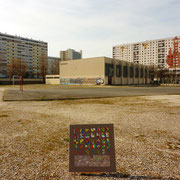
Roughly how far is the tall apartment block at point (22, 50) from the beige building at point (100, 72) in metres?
42.4

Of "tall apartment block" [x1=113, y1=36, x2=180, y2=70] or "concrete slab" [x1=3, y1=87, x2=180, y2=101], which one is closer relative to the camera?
"concrete slab" [x1=3, y1=87, x2=180, y2=101]

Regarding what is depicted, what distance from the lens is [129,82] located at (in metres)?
68.2

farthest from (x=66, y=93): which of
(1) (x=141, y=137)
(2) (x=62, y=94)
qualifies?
(1) (x=141, y=137)

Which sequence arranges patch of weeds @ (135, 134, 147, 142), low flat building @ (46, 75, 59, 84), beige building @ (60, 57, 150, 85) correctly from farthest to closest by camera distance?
low flat building @ (46, 75, 59, 84) → beige building @ (60, 57, 150, 85) → patch of weeds @ (135, 134, 147, 142)

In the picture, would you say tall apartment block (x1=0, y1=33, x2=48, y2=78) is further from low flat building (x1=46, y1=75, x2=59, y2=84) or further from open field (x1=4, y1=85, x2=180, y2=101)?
open field (x1=4, y1=85, x2=180, y2=101)

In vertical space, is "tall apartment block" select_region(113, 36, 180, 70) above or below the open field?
above

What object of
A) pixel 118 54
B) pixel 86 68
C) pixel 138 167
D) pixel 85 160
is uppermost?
pixel 118 54

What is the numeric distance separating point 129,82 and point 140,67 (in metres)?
12.7

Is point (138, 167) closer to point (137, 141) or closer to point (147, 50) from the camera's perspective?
point (137, 141)

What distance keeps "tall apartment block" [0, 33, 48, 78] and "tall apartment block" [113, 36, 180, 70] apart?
7306 centimetres

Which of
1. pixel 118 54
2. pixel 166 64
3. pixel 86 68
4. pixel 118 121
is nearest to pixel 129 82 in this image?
pixel 86 68

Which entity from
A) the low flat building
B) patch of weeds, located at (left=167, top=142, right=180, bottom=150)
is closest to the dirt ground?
patch of weeds, located at (left=167, top=142, right=180, bottom=150)

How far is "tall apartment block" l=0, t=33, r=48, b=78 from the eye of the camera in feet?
341

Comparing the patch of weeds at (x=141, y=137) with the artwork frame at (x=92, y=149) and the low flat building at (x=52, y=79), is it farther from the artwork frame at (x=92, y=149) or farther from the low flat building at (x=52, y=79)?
the low flat building at (x=52, y=79)
